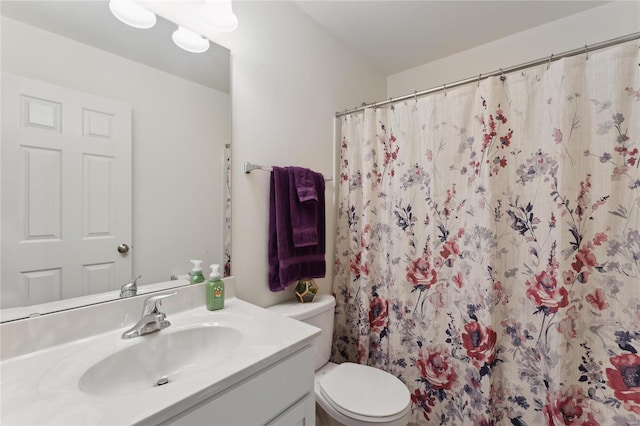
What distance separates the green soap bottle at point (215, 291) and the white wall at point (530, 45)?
6.57 feet

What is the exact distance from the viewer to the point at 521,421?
1234mm

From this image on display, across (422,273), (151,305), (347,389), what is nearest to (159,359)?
(151,305)

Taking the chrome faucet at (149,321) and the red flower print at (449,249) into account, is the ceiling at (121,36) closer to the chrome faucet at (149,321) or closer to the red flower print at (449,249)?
the chrome faucet at (149,321)

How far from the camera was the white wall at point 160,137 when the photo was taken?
0.79 metres

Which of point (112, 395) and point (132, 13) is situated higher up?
point (132, 13)

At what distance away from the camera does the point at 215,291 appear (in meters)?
1.08

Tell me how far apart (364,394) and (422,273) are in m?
0.65

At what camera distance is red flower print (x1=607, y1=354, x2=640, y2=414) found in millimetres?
1021

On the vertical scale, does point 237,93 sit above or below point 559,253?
above

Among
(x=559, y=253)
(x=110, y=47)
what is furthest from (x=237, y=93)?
(x=559, y=253)

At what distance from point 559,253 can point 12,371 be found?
1.82m

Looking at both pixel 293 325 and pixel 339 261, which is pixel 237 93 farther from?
pixel 339 261

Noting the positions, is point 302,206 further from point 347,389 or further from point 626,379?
point 626,379

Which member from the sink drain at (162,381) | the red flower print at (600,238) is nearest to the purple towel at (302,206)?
the sink drain at (162,381)
